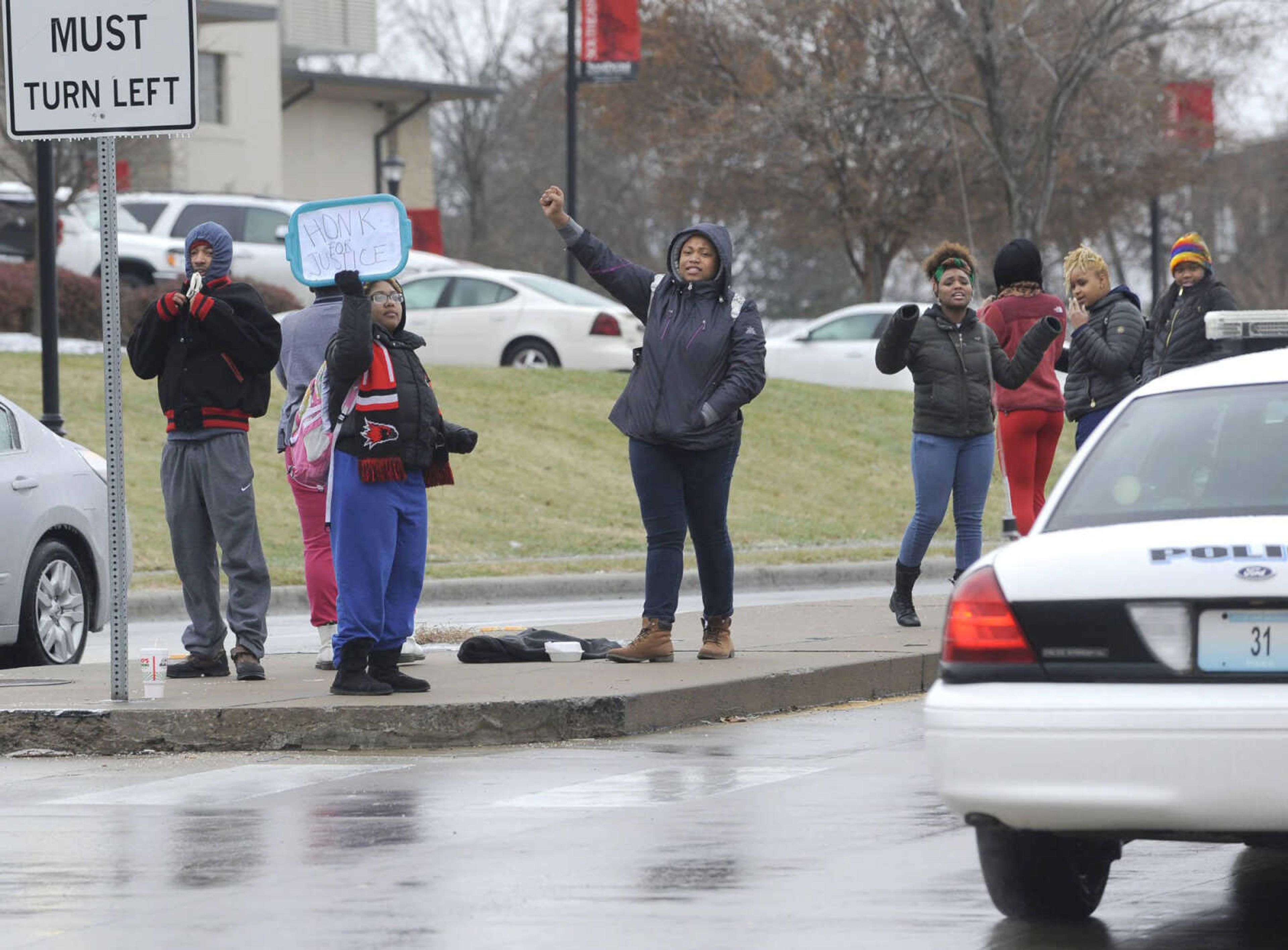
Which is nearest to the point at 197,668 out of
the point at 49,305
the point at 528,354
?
the point at 49,305

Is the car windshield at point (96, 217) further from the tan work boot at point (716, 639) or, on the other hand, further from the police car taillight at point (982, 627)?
the police car taillight at point (982, 627)

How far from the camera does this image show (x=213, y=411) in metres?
10.0

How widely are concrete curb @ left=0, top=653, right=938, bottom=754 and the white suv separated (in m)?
20.4

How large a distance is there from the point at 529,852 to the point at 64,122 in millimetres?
4037

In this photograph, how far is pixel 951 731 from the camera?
560cm

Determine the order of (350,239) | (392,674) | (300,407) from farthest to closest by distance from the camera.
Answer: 1. (300,407)
2. (350,239)
3. (392,674)

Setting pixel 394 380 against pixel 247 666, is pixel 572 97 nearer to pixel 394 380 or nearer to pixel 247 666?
pixel 247 666

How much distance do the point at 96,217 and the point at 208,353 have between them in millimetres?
22120

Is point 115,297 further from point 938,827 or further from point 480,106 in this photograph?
point 480,106

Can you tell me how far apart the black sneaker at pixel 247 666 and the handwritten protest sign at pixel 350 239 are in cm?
158

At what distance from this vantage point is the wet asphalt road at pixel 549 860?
5770 mm

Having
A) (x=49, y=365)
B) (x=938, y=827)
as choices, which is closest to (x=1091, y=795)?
(x=938, y=827)

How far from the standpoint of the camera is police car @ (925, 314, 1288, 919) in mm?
5316

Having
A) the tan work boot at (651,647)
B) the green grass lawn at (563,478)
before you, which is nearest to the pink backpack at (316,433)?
the tan work boot at (651,647)
